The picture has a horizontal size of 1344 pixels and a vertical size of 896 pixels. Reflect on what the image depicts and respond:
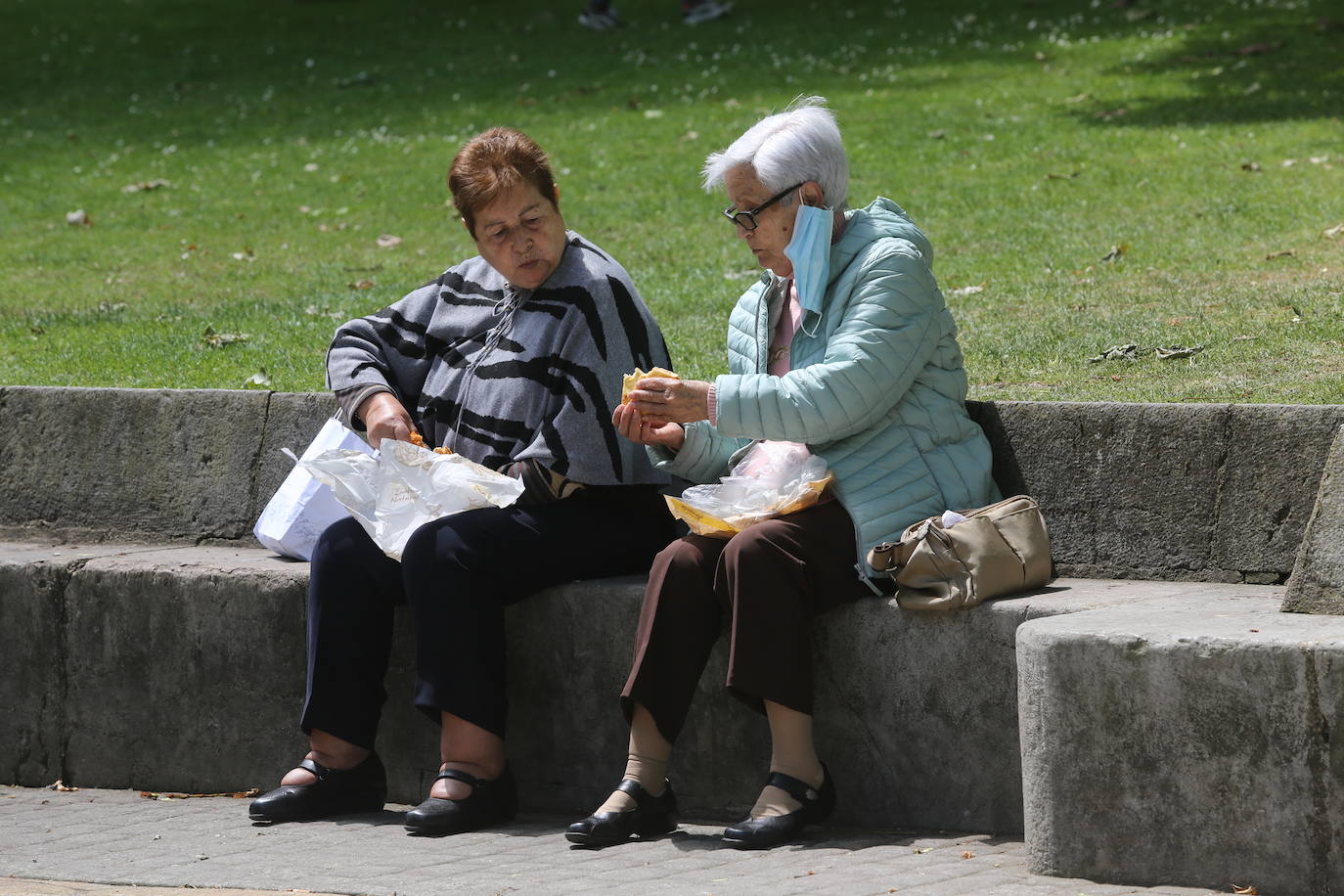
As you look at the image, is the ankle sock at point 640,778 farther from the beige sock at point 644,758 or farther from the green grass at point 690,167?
the green grass at point 690,167

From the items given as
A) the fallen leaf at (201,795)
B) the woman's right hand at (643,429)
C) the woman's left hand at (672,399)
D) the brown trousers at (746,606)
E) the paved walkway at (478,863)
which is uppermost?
the woman's left hand at (672,399)

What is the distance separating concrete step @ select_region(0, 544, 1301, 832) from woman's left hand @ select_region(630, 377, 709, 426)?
0.55 metres

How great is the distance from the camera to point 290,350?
23.2 feet

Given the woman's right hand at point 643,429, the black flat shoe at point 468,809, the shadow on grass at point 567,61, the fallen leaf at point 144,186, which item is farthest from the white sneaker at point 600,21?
the black flat shoe at point 468,809

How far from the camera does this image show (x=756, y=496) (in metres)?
4.26

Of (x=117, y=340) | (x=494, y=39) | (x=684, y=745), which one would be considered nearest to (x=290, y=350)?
(x=117, y=340)

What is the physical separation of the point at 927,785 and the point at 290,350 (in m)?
3.77

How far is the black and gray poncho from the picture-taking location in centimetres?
457

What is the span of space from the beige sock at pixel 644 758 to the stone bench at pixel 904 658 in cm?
35

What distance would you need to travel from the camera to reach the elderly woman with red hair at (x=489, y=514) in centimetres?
435

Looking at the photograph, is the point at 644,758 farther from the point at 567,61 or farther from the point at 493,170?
the point at 567,61

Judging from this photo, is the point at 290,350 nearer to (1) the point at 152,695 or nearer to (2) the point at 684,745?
(1) the point at 152,695

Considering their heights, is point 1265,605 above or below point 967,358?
below

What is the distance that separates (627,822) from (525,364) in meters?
1.29
